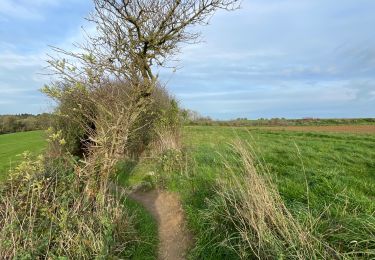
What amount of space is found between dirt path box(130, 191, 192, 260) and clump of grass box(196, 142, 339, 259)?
0.68 m

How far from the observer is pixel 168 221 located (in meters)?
8.15

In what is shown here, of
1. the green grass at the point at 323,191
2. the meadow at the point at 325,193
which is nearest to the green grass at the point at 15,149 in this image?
the green grass at the point at 323,191

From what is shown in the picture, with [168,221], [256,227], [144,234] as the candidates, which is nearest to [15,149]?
[168,221]

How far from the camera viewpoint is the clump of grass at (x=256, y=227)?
4.49 metres

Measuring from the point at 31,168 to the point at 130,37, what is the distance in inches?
137

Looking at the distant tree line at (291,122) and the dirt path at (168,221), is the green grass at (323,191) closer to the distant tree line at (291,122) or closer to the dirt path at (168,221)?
the dirt path at (168,221)

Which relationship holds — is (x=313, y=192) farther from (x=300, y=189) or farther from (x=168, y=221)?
(x=168, y=221)

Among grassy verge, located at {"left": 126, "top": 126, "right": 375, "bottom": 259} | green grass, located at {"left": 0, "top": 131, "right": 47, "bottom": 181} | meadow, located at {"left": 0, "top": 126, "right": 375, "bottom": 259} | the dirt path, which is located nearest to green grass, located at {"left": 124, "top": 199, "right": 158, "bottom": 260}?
meadow, located at {"left": 0, "top": 126, "right": 375, "bottom": 259}

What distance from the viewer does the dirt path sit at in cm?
663

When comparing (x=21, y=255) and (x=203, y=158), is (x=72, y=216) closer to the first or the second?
Result: (x=21, y=255)

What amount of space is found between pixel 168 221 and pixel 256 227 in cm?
343

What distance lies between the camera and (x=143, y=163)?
46.4ft

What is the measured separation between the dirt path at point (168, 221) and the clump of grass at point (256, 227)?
2.23 ft

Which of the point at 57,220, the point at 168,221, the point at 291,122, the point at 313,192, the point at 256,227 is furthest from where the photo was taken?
the point at 291,122
